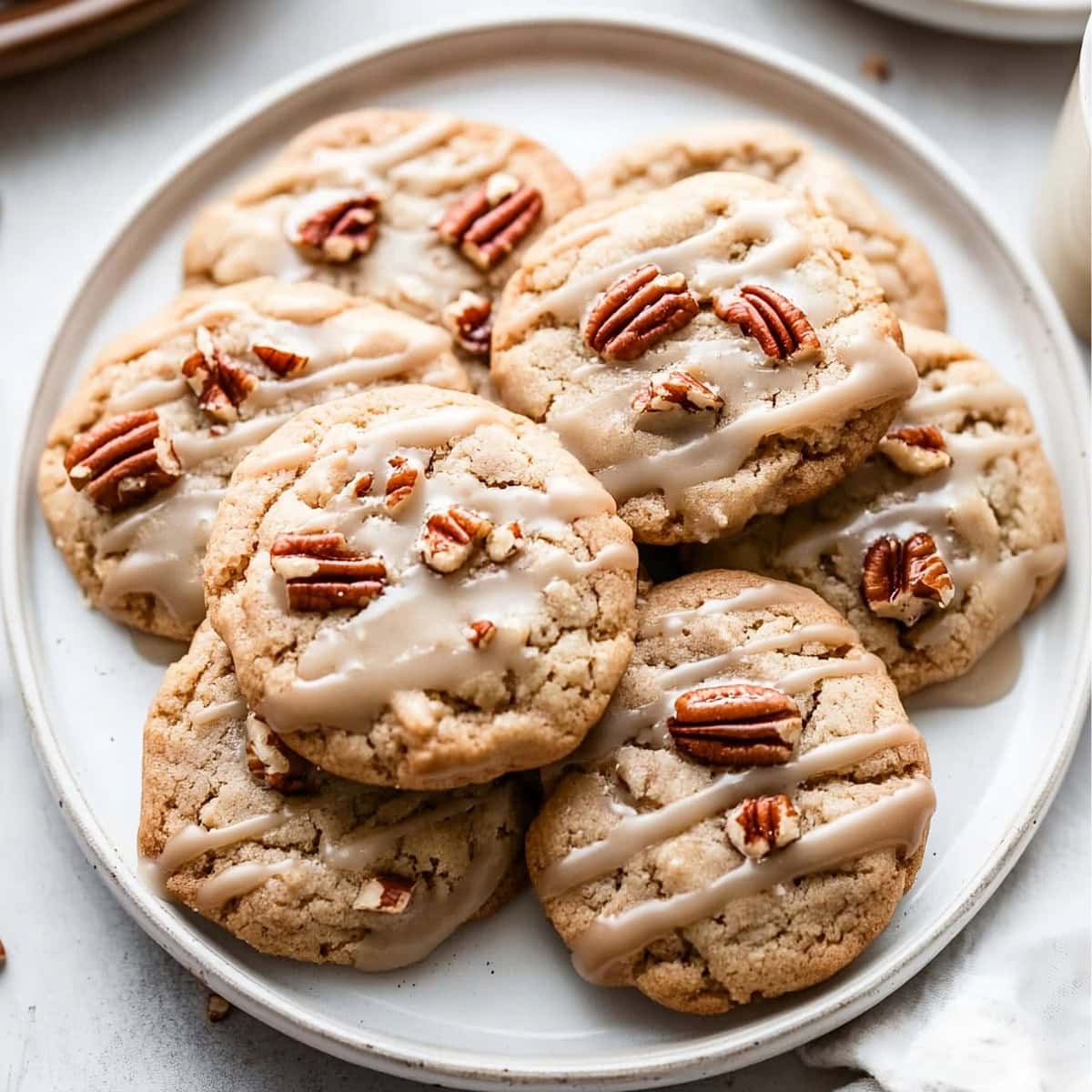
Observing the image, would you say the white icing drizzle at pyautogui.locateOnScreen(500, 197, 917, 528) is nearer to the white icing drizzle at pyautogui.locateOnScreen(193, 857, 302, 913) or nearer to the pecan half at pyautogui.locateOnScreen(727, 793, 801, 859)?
the pecan half at pyautogui.locateOnScreen(727, 793, 801, 859)

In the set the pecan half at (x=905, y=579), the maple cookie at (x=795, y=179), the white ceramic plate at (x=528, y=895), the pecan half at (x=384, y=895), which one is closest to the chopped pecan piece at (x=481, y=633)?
the pecan half at (x=384, y=895)

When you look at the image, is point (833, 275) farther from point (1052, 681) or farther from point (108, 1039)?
point (108, 1039)

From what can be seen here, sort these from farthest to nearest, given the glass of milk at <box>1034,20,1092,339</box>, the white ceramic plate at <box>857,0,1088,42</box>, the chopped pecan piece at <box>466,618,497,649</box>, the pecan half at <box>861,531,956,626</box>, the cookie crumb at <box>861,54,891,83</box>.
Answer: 1. the cookie crumb at <box>861,54,891,83</box>
2. the white ceramic plate at <box>857,0,1088,42</box>
3. the glass of milk at <box>1034,20,1092,339</box>
4. the pecan half at <box>861,531,956,626</box>
5. the chopped pecan piece at <box>466,618,497,649</box>

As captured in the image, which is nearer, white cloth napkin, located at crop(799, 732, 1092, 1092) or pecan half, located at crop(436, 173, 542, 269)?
white cloth napkin, located at crop(799, 732, 1092, 1092)

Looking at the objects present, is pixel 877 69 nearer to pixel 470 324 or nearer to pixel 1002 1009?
pixel 470 324

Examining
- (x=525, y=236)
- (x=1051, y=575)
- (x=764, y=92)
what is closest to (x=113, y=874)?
(x=525, y=236)

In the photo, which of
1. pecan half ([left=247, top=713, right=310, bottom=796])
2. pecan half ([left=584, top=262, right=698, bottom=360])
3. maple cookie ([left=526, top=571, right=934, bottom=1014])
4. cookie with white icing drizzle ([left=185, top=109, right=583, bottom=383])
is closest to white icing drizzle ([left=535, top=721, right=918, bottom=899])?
maple cookie ([left=526, top=571, right=934, bottom=1014])

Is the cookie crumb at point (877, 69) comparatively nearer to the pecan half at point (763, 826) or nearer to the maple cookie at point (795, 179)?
the maple cookie at point (795, 179)
